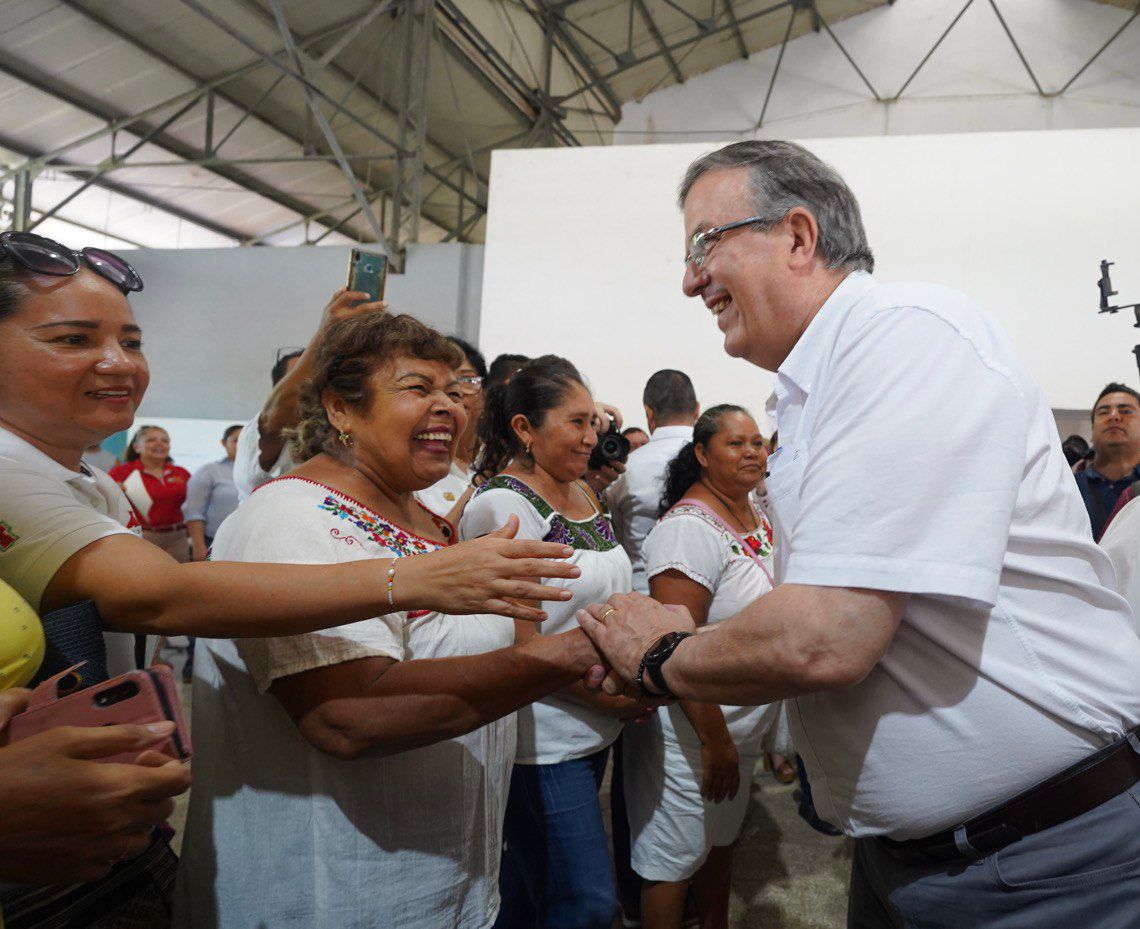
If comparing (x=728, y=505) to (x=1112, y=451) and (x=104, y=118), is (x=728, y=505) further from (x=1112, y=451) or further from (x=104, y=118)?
(x=104, y=118)

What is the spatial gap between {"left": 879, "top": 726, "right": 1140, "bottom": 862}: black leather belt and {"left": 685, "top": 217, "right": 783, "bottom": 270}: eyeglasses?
839 mm

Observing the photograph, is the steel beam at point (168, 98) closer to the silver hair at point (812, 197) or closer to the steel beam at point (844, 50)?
the steel beam at point (844, 50)

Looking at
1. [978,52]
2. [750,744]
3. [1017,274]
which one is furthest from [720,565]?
[978,52]

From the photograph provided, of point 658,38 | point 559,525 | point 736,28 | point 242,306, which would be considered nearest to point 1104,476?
point 559,525

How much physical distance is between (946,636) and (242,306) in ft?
24.5

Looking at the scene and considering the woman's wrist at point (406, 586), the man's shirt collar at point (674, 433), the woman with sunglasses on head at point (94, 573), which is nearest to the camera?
the woman with sunglasses on head at point (94, 573)

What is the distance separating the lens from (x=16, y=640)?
2.55ft

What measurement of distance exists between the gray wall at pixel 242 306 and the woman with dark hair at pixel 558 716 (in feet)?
16.1

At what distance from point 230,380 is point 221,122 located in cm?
326

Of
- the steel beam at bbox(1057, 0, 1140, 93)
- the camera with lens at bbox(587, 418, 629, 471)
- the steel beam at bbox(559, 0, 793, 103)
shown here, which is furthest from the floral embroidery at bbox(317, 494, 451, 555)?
the steel beam at bbox(1057, 0, 1140, 93)

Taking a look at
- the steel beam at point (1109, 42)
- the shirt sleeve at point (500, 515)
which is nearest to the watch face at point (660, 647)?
the shirt sleeve at point (500, 515)

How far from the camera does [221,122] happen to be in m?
8.58

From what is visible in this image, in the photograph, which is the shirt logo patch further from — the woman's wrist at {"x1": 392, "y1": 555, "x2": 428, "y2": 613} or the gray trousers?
the gray trousers

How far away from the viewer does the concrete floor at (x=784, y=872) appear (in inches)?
98.3
